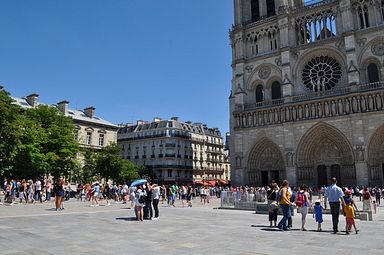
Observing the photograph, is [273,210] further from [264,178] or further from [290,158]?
[264,178]

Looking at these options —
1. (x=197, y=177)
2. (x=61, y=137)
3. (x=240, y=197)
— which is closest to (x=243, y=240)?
(x=240, y=197)

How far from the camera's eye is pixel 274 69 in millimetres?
39625

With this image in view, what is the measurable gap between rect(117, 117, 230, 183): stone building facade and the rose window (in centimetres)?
2516

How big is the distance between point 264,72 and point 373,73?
11460 millimetres

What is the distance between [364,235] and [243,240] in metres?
3.47

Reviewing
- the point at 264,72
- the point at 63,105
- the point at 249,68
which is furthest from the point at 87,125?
the point at 264,72

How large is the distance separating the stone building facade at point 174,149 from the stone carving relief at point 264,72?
20.5 meters

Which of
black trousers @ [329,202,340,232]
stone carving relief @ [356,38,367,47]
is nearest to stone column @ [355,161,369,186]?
stone carving relief @ [356,38,367,47]

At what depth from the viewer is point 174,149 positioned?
183 ft

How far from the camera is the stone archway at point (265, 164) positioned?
38375mm

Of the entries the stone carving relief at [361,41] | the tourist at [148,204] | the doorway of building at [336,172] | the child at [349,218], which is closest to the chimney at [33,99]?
the tourist at [148,204]

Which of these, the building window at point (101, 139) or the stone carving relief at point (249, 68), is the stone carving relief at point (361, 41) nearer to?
the stone carving relief at point (249, 68)

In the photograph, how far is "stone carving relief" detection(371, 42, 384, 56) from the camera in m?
33.7

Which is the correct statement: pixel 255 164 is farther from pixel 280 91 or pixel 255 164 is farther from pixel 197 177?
pixel 197 177
